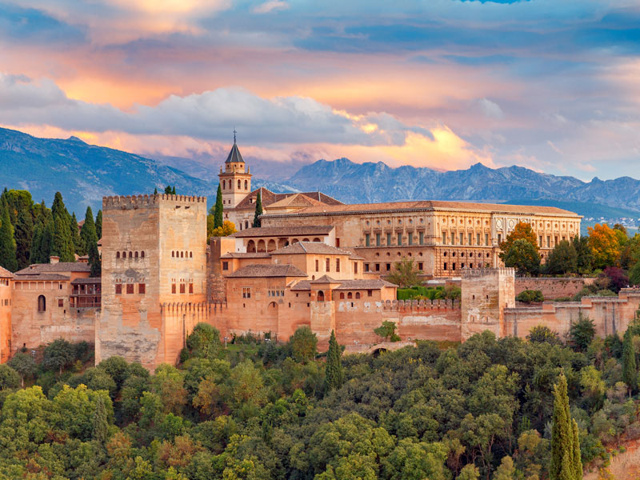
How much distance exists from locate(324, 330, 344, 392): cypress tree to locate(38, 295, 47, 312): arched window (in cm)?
1840

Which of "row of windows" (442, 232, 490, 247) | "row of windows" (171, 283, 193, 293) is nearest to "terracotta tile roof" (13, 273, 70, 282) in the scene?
"row of windows" (171, 283, 193, 293)

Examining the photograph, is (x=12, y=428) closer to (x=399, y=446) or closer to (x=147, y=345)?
(x=147, y=345)

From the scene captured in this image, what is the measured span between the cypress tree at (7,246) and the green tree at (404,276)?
24.5 meters

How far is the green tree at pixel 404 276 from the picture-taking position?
66.4m

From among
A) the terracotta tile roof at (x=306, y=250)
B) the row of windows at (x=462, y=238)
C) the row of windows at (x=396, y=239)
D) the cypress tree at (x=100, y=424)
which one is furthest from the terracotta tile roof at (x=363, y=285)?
the row of windows at (x=462, y=238)

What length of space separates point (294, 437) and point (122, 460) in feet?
26.8

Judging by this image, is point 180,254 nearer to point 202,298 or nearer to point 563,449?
point 202,298

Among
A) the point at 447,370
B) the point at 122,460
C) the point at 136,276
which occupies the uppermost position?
the point at 136,276

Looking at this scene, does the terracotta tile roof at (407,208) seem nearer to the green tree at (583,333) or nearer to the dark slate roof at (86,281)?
the dark slate roof at (86,281)

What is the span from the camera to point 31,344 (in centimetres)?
6047

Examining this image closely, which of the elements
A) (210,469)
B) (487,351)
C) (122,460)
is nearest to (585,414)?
(487,351)

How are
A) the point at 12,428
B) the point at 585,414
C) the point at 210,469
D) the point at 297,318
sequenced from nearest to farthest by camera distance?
the point at 585,414 → the point at 210,469 → the point at 12,428 → the point at 297,318

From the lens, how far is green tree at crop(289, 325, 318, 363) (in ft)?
178

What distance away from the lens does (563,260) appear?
64.1 m
